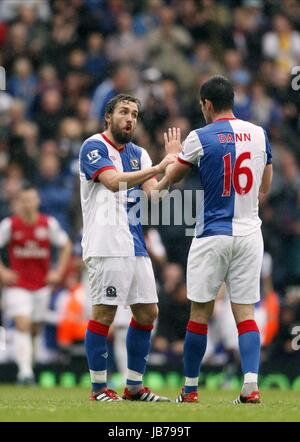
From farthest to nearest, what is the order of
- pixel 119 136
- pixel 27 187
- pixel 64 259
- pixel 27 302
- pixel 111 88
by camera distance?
pixel 111 88
pixel 27 187
pixel 27 302
pixel 64 259
pixel 119 136

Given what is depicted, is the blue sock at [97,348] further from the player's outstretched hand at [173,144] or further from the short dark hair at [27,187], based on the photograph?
the short dark hair at [27,187]

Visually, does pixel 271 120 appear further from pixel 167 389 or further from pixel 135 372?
pixel 135 372

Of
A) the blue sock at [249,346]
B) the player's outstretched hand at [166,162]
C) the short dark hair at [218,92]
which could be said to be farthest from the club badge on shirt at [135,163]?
the blue sock at [249,346]

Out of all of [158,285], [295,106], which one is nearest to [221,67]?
[295,106]

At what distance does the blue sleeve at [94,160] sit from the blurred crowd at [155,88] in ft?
18.1

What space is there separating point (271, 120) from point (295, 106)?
545 mm

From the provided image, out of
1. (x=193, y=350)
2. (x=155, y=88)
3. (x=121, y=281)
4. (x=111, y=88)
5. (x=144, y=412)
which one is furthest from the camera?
(x=111, y=88)

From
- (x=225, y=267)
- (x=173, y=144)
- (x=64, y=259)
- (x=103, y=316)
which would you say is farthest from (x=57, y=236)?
(x=225, y=267)

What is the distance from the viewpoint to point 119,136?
10.5 meters

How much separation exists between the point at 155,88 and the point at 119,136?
781 cm

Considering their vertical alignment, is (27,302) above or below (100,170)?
below

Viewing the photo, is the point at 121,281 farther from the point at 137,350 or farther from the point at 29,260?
the point at 29,260

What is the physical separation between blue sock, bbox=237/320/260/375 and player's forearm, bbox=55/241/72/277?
6262 mm

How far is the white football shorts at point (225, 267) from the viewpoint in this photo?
10.1 metres
